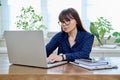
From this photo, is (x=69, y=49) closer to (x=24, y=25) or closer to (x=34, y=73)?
(x=34, y=73)

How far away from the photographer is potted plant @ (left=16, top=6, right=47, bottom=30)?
141 inches

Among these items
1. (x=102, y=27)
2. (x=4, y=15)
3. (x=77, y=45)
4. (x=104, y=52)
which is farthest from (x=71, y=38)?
(x=4, y=15)

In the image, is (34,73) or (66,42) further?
(66,42)

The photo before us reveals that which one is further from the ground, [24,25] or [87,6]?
[87,6]

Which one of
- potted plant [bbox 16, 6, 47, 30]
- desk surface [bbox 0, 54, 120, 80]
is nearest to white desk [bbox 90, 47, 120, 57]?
potted plant [bbox 16, 6, 47, 30]

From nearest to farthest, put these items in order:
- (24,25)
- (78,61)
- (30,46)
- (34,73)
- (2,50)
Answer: (34,73) → (30,46) → (78,61) → (2,50) → (24,25)

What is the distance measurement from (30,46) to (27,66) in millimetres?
171

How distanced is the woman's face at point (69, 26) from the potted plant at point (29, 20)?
1.47 meters

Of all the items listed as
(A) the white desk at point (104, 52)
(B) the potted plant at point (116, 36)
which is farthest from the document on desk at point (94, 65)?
(B) the potted plant at point (116, 36)

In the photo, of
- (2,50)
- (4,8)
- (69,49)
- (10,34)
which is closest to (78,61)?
(69,49)

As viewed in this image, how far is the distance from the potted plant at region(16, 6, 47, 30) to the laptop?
183cm

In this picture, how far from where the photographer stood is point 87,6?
12.1 feet

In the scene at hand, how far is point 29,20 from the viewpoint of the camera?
363cm

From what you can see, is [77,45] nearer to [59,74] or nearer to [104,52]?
[59,74]
